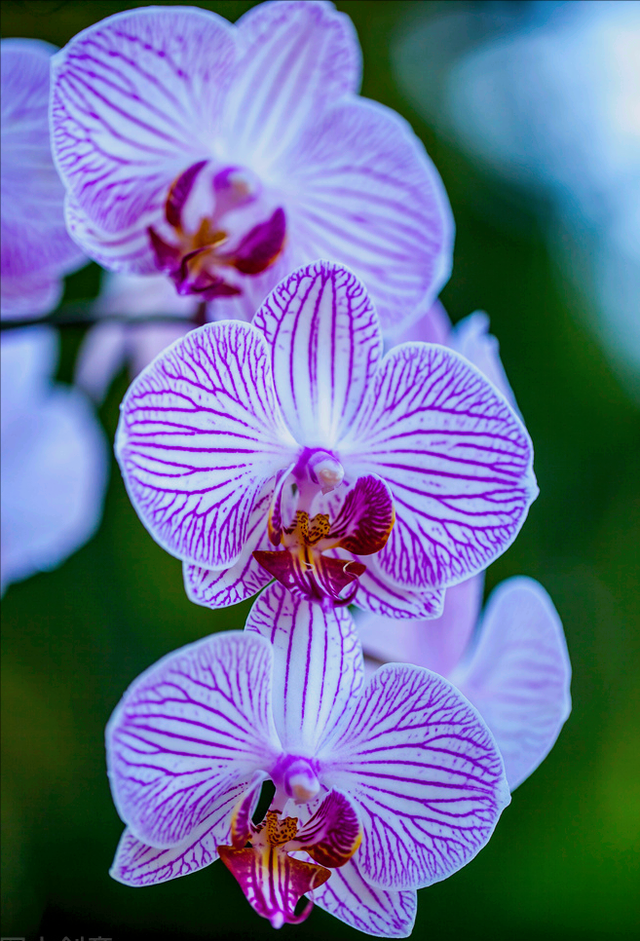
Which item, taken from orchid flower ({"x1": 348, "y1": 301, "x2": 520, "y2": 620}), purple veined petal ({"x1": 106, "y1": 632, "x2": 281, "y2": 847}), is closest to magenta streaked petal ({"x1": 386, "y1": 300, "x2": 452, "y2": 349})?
orchid flower ({"x1": 348, "y1": 301, "x2": 520, "y2": 620})

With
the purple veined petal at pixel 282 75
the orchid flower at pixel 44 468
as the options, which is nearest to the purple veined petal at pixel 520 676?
the purple veined petal at pixel 282 75

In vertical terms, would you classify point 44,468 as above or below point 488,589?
above

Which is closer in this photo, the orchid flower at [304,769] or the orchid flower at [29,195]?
the orchid flower at [304,769]

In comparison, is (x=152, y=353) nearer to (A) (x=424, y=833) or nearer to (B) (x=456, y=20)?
(A) (x=424, y=833)

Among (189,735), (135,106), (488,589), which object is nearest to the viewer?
(189,735)

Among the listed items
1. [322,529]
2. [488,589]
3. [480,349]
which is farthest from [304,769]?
[488,589]

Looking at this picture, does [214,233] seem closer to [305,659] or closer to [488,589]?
[305,659]

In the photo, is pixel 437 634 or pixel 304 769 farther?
pixel 437 634

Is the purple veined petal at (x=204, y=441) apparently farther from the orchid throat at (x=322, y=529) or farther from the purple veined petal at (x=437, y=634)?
the purple veined petal at (x=437, y=634)
